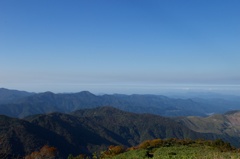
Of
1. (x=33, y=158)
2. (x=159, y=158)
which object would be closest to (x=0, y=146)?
(x=33, y=158)

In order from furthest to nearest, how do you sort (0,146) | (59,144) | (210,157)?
(59,144) → (0,146) → (210,157)

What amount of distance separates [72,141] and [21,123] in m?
39.4

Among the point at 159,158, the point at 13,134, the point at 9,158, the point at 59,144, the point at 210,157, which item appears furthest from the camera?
the point at 59,144

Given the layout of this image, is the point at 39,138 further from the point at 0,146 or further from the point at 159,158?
the point at 159,158

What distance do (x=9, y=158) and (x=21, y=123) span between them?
86.1 meters

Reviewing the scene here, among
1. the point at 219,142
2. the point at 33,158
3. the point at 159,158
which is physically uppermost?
the point at 159,158

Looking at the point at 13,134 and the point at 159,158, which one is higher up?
the point at 159,158

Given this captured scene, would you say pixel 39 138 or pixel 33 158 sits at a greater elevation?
pixel 33 158

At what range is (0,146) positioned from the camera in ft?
482

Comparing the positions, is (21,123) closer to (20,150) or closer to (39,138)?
(39,138)

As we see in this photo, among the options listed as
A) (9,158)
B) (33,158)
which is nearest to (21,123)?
(9,158)

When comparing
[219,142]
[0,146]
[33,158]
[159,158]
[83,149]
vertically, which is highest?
[159,158]

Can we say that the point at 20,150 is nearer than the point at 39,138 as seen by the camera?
Yes

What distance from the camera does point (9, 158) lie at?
106 meters
